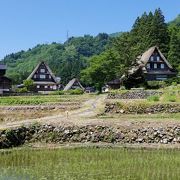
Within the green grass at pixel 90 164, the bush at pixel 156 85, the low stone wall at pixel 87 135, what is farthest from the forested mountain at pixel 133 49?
the green grass at pixel 90 164

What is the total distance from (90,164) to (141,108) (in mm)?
15478

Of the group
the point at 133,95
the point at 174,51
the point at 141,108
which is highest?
the point at 174,51

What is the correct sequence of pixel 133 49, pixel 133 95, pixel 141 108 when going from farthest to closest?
pixel 133 49, pixel 133 95, pixel 141 108

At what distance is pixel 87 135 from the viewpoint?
23250mm

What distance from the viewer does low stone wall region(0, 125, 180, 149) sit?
22406 mm

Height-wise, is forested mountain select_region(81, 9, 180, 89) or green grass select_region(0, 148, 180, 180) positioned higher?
forested mountain select_region(81, 9, 180, 89)

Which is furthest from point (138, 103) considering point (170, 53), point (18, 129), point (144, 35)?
point (144, 35)

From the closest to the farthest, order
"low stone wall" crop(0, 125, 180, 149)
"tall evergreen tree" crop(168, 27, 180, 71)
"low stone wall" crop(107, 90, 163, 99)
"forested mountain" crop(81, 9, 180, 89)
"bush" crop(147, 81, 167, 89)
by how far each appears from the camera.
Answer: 1. "low stone wall" crop(0, 125, 180, 149)
2. "low stone wall" crop(107, 90, 163, 99)
3. "bush" crop(147, 81, 167, 89)
4. "forested mountain" crop(81, 9, 180, 89)
5. "tall evergreen tree" crop(168, 27, 180, 71)

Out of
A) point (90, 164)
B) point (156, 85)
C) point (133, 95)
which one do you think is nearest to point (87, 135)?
point (90, 164)

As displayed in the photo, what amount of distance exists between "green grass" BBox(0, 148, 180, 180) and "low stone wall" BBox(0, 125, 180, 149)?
202 centimetres

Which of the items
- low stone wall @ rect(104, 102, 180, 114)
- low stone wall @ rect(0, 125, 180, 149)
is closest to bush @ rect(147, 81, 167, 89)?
low stone wall @ rect(104, 102, 180, 114)

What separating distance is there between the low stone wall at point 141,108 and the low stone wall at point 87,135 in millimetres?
8196

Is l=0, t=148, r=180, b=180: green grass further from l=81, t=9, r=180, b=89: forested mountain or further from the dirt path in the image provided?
l=81, t=9, r=180, b=89: forested mountain

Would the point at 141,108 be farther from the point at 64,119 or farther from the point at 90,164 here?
the point at 90,164
